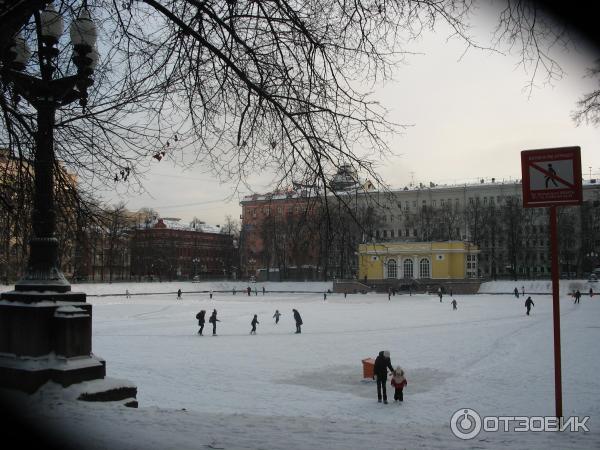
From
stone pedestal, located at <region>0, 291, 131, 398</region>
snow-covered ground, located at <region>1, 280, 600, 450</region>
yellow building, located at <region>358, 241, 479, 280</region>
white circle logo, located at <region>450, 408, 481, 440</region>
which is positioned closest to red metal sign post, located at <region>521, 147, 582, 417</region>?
white circle logo, located at <region>450, 408, 481, 440</region>

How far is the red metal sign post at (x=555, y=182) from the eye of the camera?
237 inches

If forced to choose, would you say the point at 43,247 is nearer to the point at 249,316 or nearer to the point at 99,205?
the point at 99,205

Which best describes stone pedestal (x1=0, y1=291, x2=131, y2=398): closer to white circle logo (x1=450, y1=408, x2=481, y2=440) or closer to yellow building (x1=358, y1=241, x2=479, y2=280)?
white circle logo (x1=450, y1=408, x2=481, y2=440)

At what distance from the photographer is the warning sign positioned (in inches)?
237

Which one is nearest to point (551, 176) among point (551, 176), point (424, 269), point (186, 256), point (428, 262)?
point (551, 176)

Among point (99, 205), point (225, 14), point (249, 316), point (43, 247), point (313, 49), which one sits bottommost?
point (249, 316)

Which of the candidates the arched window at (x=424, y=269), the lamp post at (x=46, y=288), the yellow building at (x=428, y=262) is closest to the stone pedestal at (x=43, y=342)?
the lamp post at (x=46, y=288)

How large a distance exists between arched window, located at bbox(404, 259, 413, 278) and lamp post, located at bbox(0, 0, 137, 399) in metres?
68.7

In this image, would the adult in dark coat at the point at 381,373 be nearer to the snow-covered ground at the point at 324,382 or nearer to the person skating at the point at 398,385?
the person skating at the point at 398,385

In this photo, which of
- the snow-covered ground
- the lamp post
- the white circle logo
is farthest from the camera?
the lamp post

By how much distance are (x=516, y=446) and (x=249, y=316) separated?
97.1 feet

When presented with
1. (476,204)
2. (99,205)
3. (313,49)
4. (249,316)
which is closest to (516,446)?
(313,49)

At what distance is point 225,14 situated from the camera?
6781 mm

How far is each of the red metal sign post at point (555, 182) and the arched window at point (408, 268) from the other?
2695 inches
